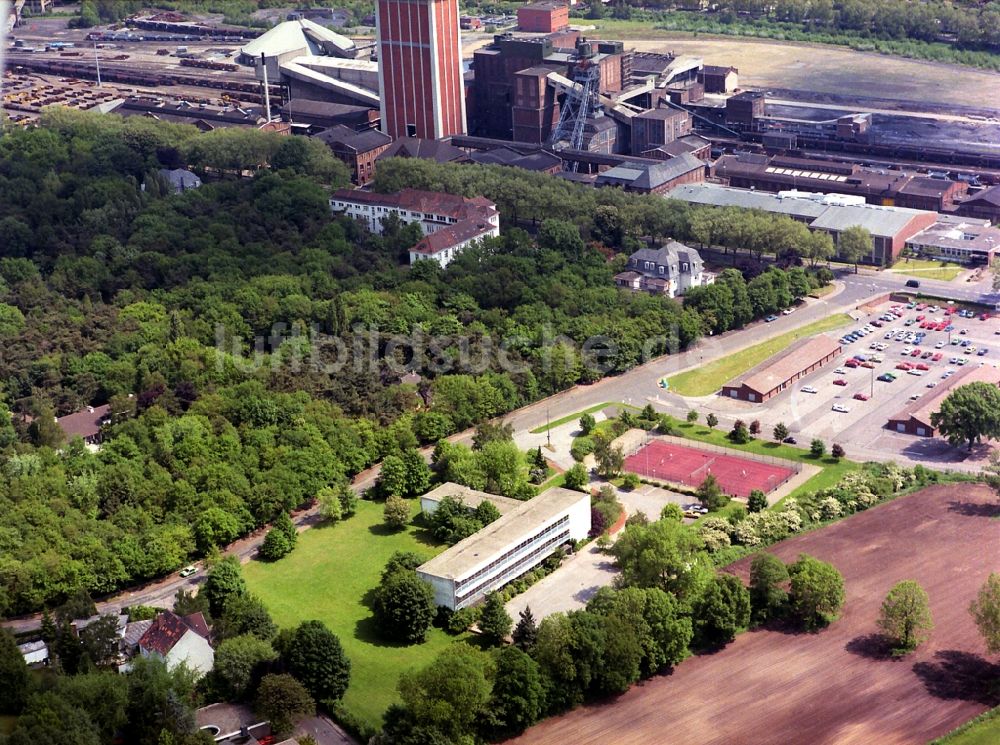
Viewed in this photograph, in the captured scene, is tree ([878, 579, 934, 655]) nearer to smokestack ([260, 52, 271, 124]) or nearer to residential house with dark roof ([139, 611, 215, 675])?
residential house with dark roof ([139, 611, 215, 675])

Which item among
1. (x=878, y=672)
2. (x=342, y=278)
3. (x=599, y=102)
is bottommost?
(x=878, y=672)

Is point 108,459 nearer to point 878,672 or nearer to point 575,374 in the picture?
point 575,374

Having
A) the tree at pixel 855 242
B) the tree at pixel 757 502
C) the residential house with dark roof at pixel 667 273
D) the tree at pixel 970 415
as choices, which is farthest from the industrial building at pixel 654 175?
the tree at pixel 757 502

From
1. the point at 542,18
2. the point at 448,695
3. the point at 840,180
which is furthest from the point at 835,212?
the point at 448,695

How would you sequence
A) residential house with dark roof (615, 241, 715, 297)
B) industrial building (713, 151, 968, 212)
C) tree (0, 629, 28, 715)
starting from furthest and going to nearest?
industrial building (713, 151, 968, 212)
residential house with dark roof (615, 241, 715, 297)
tree (0, 629, 28, 715)

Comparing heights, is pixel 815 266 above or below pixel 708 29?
below

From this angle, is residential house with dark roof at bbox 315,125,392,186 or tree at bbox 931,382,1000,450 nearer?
tree at bbox 931,382,1000,450

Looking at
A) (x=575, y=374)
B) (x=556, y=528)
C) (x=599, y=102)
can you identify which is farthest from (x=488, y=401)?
(x=599, y=102)

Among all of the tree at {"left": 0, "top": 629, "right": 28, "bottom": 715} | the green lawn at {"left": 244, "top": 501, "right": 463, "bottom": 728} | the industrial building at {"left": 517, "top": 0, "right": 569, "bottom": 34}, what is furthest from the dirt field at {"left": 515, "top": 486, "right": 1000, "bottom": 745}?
the industrial building at {"left": 517, "top": 0, "right": 569, "bottom": 34}
